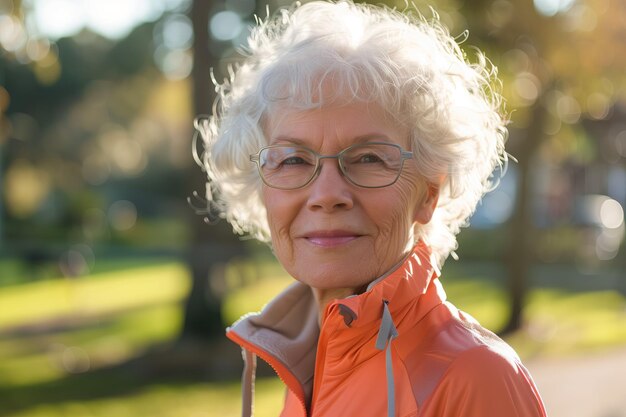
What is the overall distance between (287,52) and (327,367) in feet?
2.80

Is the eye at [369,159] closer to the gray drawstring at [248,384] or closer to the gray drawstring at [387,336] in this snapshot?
the gray drawstring at [387,336]

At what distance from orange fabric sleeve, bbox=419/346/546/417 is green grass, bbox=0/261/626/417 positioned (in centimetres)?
653

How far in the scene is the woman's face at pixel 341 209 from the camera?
215cm

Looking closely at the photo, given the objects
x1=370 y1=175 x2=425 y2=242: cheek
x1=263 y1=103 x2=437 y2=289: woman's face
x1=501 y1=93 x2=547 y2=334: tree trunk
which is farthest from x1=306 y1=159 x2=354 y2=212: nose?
x1=501 y1=93 x2=547 y2=334: tree trunk

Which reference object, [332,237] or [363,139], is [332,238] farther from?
[363,139]

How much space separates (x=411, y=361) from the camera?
199 centimetres

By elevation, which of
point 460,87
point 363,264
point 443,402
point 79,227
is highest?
point 460,87

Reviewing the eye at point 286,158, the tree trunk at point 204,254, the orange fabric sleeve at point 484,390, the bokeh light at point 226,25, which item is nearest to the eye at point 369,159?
the eye at point 286,158

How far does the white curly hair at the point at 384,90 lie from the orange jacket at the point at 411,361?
308 mm

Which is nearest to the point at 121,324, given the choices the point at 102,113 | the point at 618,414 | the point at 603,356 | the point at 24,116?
the point at 603,356

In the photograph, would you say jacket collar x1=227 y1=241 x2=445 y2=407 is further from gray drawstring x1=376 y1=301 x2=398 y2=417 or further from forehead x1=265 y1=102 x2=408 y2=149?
forehead x1=265 y1=102 x2=408 y2=149

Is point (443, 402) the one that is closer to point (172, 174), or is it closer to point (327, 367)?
point (327, 367)

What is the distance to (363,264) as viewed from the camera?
86.8 inches

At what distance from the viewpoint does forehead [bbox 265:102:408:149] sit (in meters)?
2.15
